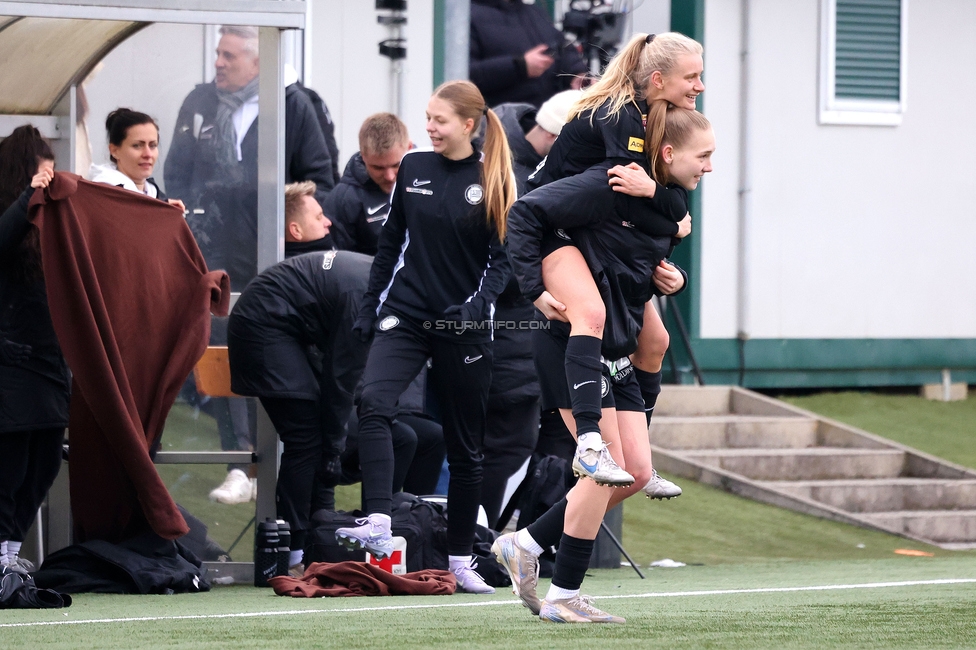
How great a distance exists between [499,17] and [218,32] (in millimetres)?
3487

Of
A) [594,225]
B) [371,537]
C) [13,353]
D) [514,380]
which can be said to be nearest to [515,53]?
[514,380]

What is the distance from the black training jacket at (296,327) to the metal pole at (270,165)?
0.31 m

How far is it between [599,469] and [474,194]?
7.97ft

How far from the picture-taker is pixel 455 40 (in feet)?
27.5

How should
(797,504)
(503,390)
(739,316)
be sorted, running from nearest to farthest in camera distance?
1. (503,390)
2. (797,504)
3. (739,316)

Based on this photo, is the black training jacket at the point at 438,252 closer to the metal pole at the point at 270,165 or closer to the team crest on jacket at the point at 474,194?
the team crest on jacket at the point at 474,194

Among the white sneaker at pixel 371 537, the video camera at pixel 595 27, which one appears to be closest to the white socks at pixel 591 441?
the white sneaker at pixel 371 537

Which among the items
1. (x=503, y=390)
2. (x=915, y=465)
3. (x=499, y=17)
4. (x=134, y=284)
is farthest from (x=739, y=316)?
(x=134, y=284)

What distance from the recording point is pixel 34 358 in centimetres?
624

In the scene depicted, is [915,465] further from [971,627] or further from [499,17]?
[971,627]

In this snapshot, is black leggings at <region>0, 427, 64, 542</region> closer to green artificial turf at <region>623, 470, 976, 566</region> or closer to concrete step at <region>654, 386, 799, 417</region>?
green artificial turf at <region>623, 470, 976, 566</region>

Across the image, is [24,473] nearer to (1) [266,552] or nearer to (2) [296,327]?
(1) [266,552]

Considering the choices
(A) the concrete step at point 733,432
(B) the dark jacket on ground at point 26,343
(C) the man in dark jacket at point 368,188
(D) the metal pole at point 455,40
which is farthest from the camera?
(A) the concrete step at point 733,432

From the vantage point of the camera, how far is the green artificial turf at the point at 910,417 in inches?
471
